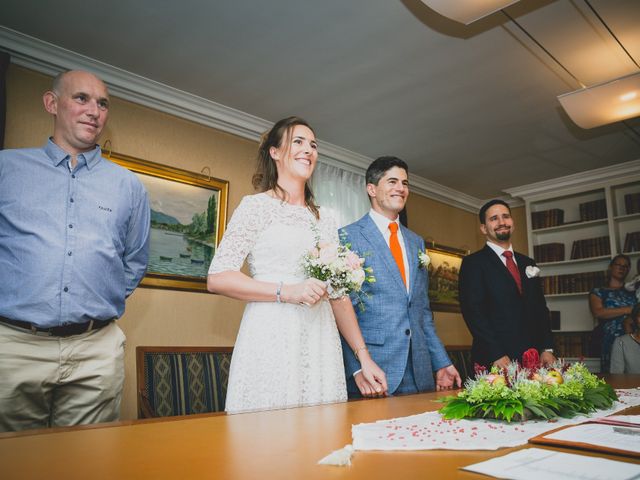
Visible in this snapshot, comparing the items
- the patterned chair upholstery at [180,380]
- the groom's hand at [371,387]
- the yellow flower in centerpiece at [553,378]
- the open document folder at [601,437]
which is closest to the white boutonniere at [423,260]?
the groom's hand at [371,387]

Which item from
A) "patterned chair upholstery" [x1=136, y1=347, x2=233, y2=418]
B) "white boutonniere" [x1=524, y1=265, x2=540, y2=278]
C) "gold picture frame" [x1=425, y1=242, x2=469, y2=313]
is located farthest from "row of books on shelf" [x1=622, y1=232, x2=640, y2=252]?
"patterned chair upholstery" [x1=136, y1=347, x2=233, y2=418]

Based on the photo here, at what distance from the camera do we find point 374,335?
2.35m

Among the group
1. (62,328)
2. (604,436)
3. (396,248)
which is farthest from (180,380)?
(604,436)

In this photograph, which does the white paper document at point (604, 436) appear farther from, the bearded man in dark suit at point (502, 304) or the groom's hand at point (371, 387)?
the bearded man in dark suit at point (502, 304)

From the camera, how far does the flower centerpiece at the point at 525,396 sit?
1.10m

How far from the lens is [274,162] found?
7.29ft

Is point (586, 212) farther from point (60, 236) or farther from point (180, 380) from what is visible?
point (60, 236)

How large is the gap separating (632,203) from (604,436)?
5961mm

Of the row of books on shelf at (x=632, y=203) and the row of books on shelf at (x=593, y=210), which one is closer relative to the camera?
the row of books on shelf at (x=632, y=203)

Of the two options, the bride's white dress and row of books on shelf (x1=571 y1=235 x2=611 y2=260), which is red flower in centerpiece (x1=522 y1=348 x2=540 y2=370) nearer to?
the bride's white dress

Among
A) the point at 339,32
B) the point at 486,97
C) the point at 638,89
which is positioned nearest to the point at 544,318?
the point at 638,89

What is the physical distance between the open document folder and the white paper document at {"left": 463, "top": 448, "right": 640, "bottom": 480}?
0.06 metres

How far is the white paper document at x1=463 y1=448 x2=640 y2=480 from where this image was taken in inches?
25.7

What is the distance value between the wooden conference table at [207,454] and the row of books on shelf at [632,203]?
6002mm
